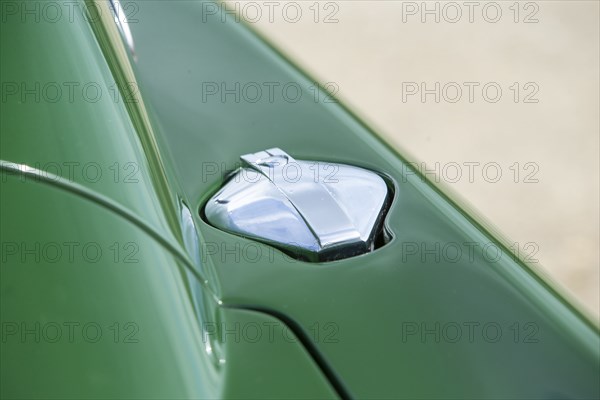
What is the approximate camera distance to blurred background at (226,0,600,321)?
10.0 feet

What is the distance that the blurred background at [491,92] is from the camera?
10.0 ft

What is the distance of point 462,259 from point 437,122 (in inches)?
92.8

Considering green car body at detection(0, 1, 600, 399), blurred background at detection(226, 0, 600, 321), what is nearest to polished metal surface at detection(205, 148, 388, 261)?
green car body at detection(0, 1, 600, 399)

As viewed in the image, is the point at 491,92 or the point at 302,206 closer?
the point at 302,206

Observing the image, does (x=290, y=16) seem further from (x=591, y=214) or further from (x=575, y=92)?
(x=591, y=214)

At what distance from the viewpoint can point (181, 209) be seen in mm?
1188

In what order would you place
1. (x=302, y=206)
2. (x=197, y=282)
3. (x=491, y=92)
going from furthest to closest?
(x=491, y=92), (x=302, y=206), (x=197, y=282)

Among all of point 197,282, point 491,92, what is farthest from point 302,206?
point 491,92

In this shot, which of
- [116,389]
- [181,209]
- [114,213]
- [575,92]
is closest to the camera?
[116,389]

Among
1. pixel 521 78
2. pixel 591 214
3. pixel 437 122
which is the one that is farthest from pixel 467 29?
pixel 591 214

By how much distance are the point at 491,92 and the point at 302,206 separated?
2.64 metres

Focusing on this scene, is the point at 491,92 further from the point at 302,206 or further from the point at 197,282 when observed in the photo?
the point at 197,282

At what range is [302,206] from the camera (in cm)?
120

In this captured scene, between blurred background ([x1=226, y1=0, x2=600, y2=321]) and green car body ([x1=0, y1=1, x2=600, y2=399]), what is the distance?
5.07ft
